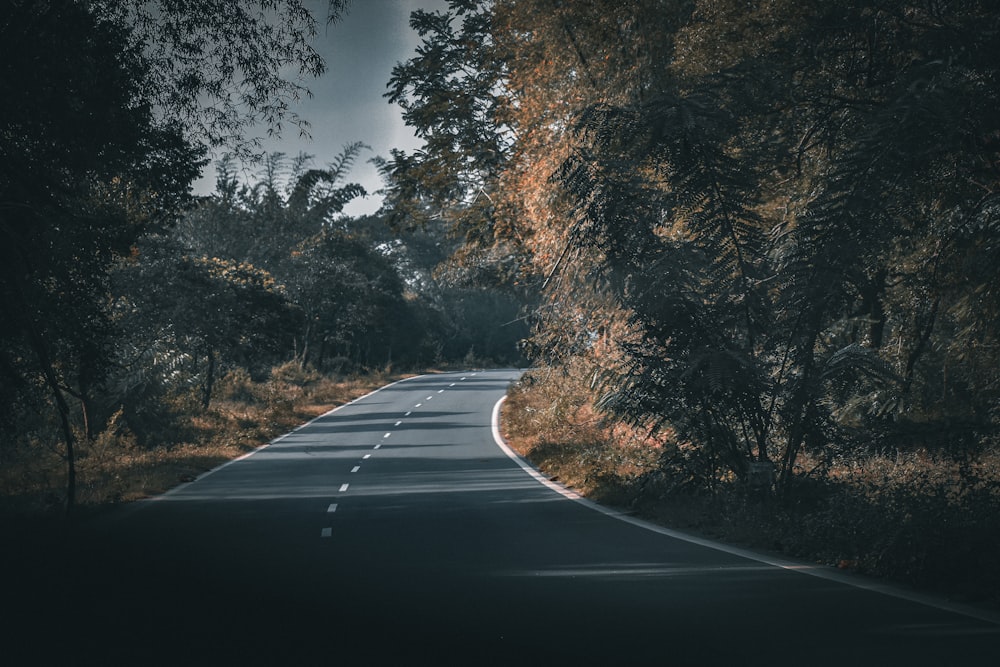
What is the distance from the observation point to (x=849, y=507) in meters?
12.0

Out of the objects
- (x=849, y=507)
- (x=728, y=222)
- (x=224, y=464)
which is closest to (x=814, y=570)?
(x=849, y=507)

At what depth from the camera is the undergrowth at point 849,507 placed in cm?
997

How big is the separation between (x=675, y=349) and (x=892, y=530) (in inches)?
198

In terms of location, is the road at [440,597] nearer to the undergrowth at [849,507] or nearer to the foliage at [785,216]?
the undergrowth at [849,507]

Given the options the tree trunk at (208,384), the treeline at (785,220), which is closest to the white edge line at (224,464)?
the tree trunk at (208,384)

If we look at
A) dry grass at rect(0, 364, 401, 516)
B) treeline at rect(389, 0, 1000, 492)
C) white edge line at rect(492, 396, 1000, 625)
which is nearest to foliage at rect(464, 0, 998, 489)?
treeline at rect(389, 0, 1000, 492)

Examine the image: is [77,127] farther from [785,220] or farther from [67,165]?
[785,220]

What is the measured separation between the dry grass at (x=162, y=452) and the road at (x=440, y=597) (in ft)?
9.11

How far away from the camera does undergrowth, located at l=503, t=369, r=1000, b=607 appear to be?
9.97 metres

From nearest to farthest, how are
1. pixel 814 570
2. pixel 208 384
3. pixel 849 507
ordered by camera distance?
pixel 814 570, pixel 849 507, pixel 208 384

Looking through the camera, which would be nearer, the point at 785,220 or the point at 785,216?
the point at 785,220

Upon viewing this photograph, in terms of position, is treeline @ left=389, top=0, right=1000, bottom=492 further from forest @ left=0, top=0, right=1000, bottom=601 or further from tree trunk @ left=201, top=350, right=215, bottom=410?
tree trunk @ left=201, top=350, right=215, bottom=410

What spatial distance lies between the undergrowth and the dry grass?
328 inches

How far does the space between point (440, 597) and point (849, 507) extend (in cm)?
483
